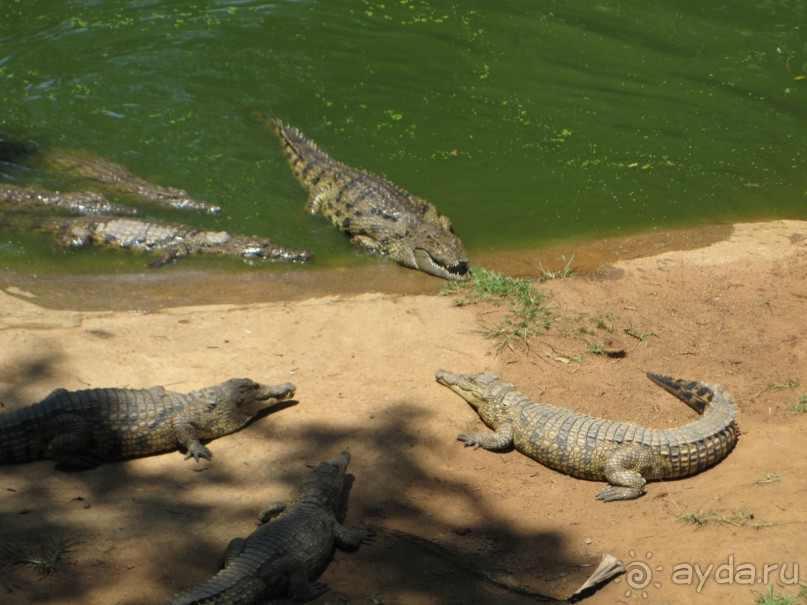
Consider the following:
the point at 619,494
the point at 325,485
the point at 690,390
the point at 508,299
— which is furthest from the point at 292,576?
the point at 508,299

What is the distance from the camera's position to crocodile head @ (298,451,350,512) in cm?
486

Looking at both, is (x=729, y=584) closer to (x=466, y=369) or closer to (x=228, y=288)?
(x=466, y=369)

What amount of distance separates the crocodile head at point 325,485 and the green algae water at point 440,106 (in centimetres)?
378

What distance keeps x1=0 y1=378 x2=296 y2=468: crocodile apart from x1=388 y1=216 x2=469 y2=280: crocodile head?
105 inches

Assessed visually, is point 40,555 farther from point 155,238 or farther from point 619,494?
point 155,238

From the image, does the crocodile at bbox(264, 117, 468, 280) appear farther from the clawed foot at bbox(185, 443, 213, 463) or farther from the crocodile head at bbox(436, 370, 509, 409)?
the clawed foot at bbox(185, 443, 213, 463)

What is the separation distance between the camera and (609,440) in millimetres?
5562

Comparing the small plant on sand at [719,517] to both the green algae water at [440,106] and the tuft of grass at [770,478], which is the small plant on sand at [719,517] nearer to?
the tuft of grass at [770,478]

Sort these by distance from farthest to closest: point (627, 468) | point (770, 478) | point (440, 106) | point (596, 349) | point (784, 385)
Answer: point (440, 106) → point (596, 349) → point (784, 385) → point (627, 468) → point (770, 478)

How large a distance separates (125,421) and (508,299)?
10.8 feet

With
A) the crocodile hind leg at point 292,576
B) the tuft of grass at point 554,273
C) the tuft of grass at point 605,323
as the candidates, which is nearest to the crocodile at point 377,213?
the tuft of grass at point 554,273

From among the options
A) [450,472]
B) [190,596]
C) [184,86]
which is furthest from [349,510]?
[184,86]

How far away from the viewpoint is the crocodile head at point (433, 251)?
8234 mm

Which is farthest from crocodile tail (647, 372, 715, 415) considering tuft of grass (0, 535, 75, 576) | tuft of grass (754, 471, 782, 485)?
tuft of grass (0, 535, 75, 576)
